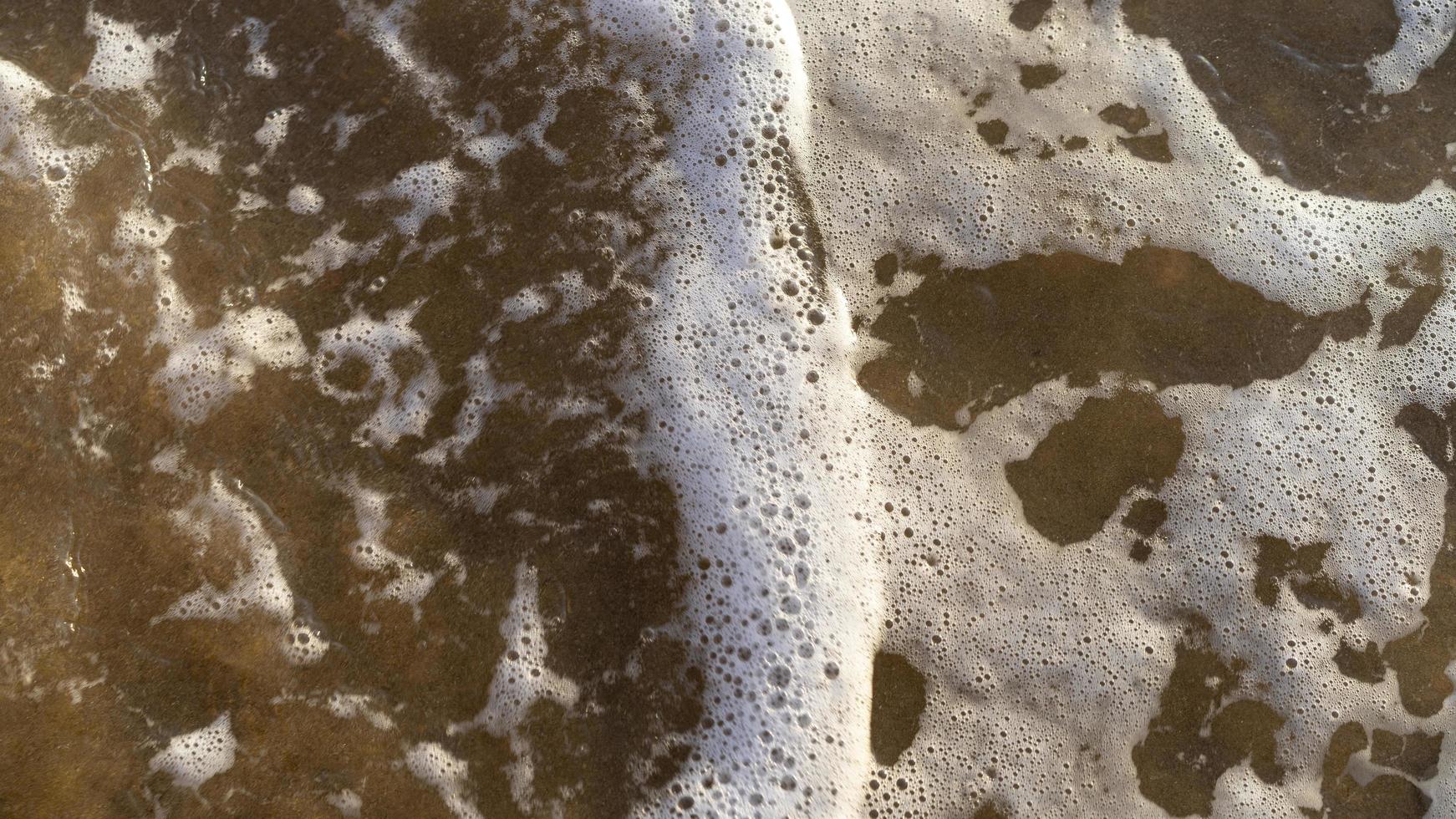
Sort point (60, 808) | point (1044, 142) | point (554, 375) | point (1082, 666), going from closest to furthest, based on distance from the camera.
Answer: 1. point (60, 808)
2. point (1082, 666)
3. point (554, 375)
4. point (1044, 142)

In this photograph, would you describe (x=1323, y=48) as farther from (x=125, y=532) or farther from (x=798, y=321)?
(x=125, y=532)

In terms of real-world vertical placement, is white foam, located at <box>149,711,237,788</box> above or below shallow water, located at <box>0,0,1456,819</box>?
below

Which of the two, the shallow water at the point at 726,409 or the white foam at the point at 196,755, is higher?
the shallow water at the point at 726,409

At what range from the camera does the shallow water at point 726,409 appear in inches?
86.7

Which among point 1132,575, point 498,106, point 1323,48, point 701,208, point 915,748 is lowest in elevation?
point 915,748

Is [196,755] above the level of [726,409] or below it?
below

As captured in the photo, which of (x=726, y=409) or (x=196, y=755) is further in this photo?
(x=726, y=409)

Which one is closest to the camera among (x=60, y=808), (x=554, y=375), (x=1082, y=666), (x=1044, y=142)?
(x=60, y=808)

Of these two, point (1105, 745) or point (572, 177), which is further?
point (572, 177)

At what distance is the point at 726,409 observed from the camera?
244 cm

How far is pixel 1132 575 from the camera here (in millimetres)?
2314

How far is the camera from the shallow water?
2.20 meters

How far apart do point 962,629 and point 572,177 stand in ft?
6.20

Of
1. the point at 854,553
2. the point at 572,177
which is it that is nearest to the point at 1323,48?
the point at 854,553
